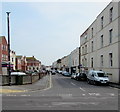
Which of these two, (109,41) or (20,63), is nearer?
(109,41)

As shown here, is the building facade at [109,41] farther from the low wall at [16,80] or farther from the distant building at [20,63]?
the distant building at [20,63]

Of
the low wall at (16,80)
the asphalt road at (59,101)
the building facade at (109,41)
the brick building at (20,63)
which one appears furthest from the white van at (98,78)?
the brick building at (20,63)

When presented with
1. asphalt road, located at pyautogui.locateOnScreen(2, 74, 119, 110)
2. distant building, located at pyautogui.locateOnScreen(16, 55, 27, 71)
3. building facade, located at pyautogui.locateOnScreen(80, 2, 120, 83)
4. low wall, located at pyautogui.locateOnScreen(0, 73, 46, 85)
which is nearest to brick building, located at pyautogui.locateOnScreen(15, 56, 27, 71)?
distant building, located at pyautogui.locateOnScreen(16, 55, 27, 71)

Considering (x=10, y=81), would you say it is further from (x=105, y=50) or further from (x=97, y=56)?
(x=97, y=56)

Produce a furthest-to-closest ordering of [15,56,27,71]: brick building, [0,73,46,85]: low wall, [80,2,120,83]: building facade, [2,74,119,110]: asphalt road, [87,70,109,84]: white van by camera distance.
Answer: [15,56,27,71]: brick building, [80,2,120,83]: building facade, [87,70,109,84]: white van, [0,73,46,85]: low wall, [2,74,119,110]: asphalt road

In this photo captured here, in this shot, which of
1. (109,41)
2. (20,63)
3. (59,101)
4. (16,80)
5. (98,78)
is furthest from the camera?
(20,63)

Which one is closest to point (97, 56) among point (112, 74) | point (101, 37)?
point (101, 37)

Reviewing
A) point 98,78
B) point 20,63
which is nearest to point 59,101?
point 98,78

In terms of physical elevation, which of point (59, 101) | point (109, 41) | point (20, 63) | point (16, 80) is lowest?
point (59, 101)

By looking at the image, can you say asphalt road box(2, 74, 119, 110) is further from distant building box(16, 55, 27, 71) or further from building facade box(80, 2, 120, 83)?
distant building box(16, 55, 27, 71)

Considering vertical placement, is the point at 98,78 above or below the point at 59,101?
above

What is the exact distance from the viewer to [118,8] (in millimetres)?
30219

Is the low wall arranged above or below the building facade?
below

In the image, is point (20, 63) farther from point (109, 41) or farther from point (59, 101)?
point (59, 101)
